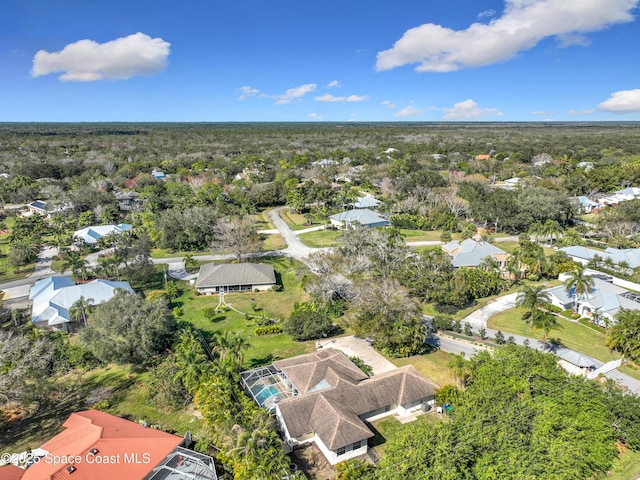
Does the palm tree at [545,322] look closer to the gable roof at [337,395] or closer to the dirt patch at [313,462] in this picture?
the gable roof at [337,395]

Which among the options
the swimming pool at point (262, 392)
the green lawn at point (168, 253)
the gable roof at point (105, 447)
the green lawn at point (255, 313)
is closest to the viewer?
the gable roof at point (105, 447)

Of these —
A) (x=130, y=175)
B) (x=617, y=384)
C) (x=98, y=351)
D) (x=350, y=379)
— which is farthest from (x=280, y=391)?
(x=130, y=175)

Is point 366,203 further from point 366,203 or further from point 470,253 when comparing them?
point 470,253

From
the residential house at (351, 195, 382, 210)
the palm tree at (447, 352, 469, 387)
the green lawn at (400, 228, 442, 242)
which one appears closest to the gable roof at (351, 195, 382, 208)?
the residential house at (351, 195, 382, 210)

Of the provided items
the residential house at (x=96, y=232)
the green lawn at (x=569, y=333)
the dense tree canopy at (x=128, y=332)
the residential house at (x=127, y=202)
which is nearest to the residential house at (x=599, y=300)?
the green lawn at (x=569, y=333)

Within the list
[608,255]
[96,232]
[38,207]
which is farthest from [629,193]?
[38,207]
